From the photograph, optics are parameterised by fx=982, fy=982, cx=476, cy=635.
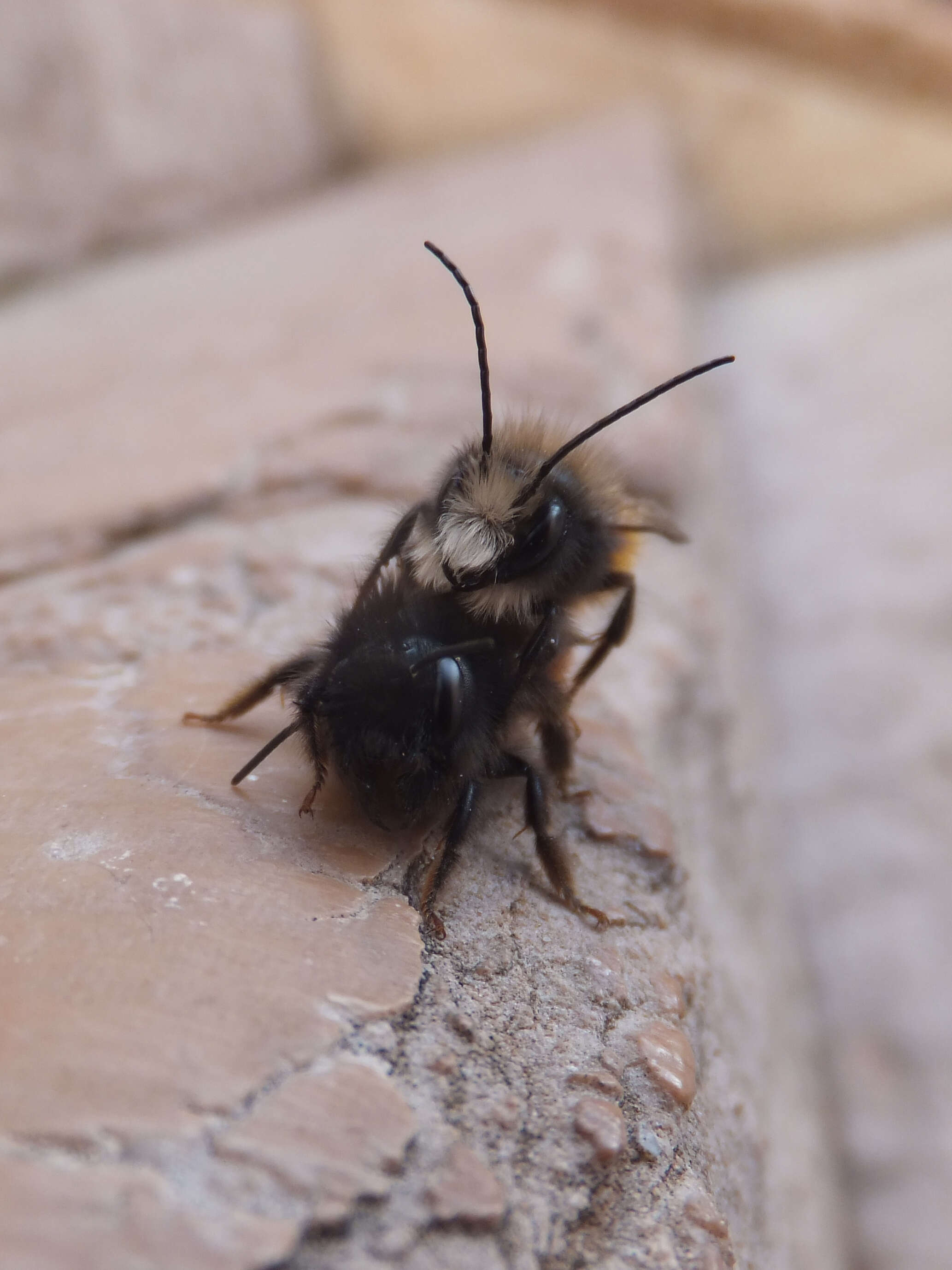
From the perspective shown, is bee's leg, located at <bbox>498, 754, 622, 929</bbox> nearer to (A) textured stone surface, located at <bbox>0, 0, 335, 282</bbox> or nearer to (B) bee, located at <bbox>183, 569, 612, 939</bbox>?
(B) bee, located at <bbox>183, 569, 612, 939</bbox>

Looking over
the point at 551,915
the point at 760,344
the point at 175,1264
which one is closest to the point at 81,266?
the point at 760,344

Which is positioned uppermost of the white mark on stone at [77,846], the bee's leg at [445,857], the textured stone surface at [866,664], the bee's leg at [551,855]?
the white mark on stone at [77,846]

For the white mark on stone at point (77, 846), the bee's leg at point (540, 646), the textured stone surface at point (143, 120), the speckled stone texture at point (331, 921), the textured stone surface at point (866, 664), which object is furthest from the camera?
the textured stone surface at point (143, 120)

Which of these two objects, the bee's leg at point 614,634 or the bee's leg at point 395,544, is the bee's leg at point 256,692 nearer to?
the bee's leg at point 395,544

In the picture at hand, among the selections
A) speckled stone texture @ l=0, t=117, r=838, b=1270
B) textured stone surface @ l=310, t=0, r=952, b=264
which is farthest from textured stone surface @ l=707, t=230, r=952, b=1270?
textured stone surface @ l=310, t=0, r=952, b=264

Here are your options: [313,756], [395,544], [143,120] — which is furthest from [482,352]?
[143,120]

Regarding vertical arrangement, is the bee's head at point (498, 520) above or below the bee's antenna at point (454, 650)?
above

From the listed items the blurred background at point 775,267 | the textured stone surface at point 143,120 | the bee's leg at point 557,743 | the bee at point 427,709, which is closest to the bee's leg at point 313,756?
the bee at point 427,709
